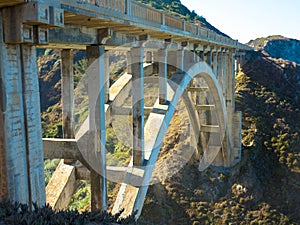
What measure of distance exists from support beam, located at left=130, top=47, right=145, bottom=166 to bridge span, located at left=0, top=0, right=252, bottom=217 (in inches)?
1.1

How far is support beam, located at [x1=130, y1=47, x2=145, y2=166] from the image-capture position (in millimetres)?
9891

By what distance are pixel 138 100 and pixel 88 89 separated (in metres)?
2.37

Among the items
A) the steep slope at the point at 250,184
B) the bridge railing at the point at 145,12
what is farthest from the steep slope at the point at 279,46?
the bridge railing at the point at 145,12

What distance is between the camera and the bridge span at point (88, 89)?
506 centimetres

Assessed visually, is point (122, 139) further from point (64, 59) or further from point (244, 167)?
point (64, 59)

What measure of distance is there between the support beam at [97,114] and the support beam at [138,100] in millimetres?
2018

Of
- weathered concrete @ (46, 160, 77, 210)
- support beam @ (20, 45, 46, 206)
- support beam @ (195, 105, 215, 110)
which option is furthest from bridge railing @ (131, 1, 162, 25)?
support beam @ (195, 105, 215, 110)

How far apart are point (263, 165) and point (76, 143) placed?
69.1 feet

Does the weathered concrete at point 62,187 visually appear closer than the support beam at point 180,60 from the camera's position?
Yes

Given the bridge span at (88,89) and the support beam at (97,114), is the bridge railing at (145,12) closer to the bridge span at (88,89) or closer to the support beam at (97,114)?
the bridge span at (88,89)

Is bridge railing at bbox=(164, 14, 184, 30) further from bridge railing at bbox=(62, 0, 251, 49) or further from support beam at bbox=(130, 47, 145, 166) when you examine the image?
support beam at bbox=(130, 47, 145, 166)

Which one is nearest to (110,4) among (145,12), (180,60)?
(145,12)

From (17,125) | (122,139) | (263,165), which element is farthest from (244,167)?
(17,125)

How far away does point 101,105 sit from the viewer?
25.6 ft
